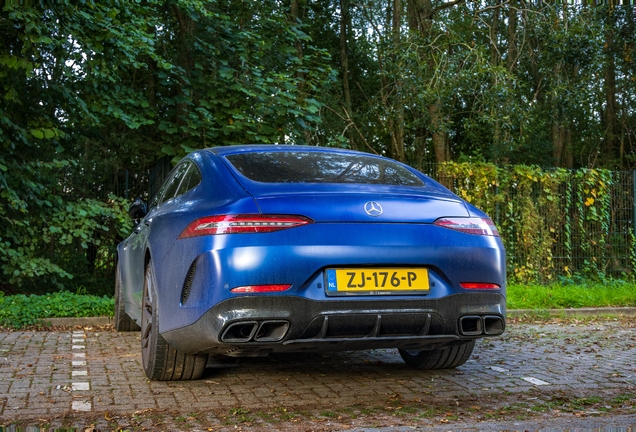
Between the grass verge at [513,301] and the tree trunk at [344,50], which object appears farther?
the tree trunk at [344,50]

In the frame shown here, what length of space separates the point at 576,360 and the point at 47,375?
13.7 feet

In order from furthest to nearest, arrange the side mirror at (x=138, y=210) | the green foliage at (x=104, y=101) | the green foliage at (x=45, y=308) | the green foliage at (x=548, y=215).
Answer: the green foliage at (x=548, y=215), the green foliage at (x=104, y=101), the green foliage at (x=45, y=308), the side mirror at (x=138, y=210)

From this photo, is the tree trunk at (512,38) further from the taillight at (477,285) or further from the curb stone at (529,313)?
the taillight at (477,285)

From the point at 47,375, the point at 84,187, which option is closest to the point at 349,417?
the point at 47,375

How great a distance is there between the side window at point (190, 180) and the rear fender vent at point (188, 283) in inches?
32.6

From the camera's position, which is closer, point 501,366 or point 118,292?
point 501,366

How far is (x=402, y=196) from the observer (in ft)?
14.8

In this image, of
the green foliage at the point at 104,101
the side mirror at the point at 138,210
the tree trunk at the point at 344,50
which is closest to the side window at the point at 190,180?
the side mirror at the point at 138,210

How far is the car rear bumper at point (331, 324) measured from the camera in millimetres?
4082

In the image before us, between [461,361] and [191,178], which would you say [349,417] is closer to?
[461,361]

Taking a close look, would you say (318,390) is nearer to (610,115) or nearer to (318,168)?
(318,168)

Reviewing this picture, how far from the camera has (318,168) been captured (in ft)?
16.1

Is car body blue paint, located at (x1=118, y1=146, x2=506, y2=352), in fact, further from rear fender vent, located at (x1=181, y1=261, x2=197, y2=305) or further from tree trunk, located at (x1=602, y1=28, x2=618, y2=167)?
tree trunk, located at (x1=602, y1=28, x2=618, y2=167)

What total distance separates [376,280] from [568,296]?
739cm
